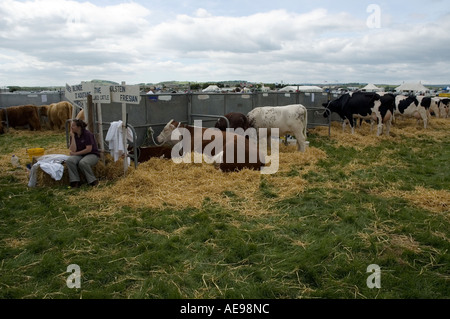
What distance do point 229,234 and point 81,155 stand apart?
3.85 m

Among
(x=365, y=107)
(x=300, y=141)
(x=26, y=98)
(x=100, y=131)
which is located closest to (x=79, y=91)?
(x=100, y=131)

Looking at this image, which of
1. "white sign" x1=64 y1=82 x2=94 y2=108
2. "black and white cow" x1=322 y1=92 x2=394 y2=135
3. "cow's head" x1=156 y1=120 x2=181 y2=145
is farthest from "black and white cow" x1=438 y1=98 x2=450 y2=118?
"white sign" x1=64 y1=82 x2=94 y2=108

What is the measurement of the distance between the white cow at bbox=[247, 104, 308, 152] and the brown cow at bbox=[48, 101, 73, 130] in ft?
30.6

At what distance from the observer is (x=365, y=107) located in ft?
47.2

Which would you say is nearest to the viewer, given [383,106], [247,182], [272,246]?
[272,246]

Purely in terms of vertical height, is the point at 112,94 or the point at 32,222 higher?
the point at 112,94

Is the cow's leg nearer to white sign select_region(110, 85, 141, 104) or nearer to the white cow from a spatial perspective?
the white cow

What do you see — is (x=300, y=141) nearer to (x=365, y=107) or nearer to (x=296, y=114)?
(x=296, y=114)

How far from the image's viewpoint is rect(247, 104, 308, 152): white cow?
10680mm

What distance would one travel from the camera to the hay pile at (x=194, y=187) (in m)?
5.88
